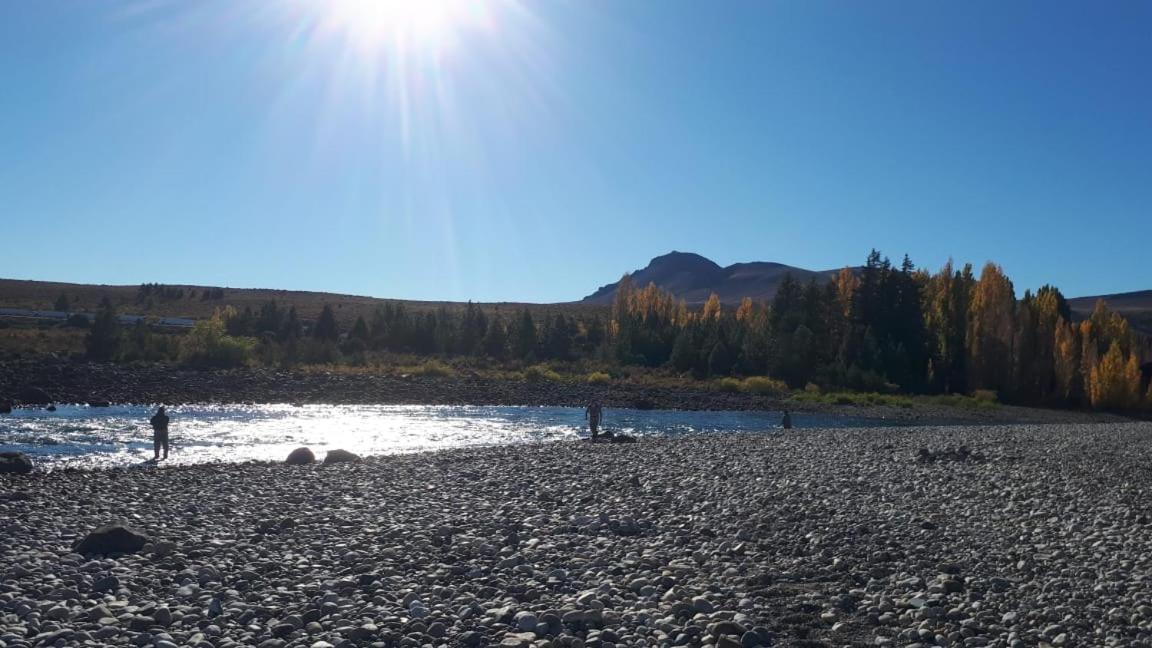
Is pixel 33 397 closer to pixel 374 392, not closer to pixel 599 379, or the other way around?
pixel 374 392

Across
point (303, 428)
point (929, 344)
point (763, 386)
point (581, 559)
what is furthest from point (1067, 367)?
point (581, 559)

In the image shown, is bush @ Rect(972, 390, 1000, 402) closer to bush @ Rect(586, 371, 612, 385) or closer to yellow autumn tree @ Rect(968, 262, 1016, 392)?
yellow autumn tree @ Rect(968, 262, 1016, 392)

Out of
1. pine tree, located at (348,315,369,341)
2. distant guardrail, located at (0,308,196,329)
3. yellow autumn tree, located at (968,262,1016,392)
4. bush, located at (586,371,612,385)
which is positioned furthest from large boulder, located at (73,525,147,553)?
distant guardrail, located at (0,308,196,329)

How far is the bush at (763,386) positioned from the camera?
7500 cm

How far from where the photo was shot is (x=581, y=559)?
11.9 meters

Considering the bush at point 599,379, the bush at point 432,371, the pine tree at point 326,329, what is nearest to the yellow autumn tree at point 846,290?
the bush at point 599,379

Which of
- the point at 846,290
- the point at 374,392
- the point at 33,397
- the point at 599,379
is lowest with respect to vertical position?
the point at 33,397

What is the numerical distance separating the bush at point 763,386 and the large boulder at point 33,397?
52.3 metres

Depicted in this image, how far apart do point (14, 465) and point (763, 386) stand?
205 ft

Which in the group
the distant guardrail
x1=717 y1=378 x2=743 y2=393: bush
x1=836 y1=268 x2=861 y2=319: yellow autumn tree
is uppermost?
x1=836 y1=268 x2=861 y2=319: yellow autumn tree

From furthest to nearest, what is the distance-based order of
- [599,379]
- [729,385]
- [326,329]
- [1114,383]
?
[326,329], [599,379], [729,385], [1114,383]

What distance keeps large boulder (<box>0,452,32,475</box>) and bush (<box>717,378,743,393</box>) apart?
6010 cm

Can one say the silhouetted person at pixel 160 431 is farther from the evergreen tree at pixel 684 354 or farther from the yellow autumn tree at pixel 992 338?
the yellow autumn tree at pixel 992 338

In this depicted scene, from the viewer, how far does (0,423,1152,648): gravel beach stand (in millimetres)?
8914
